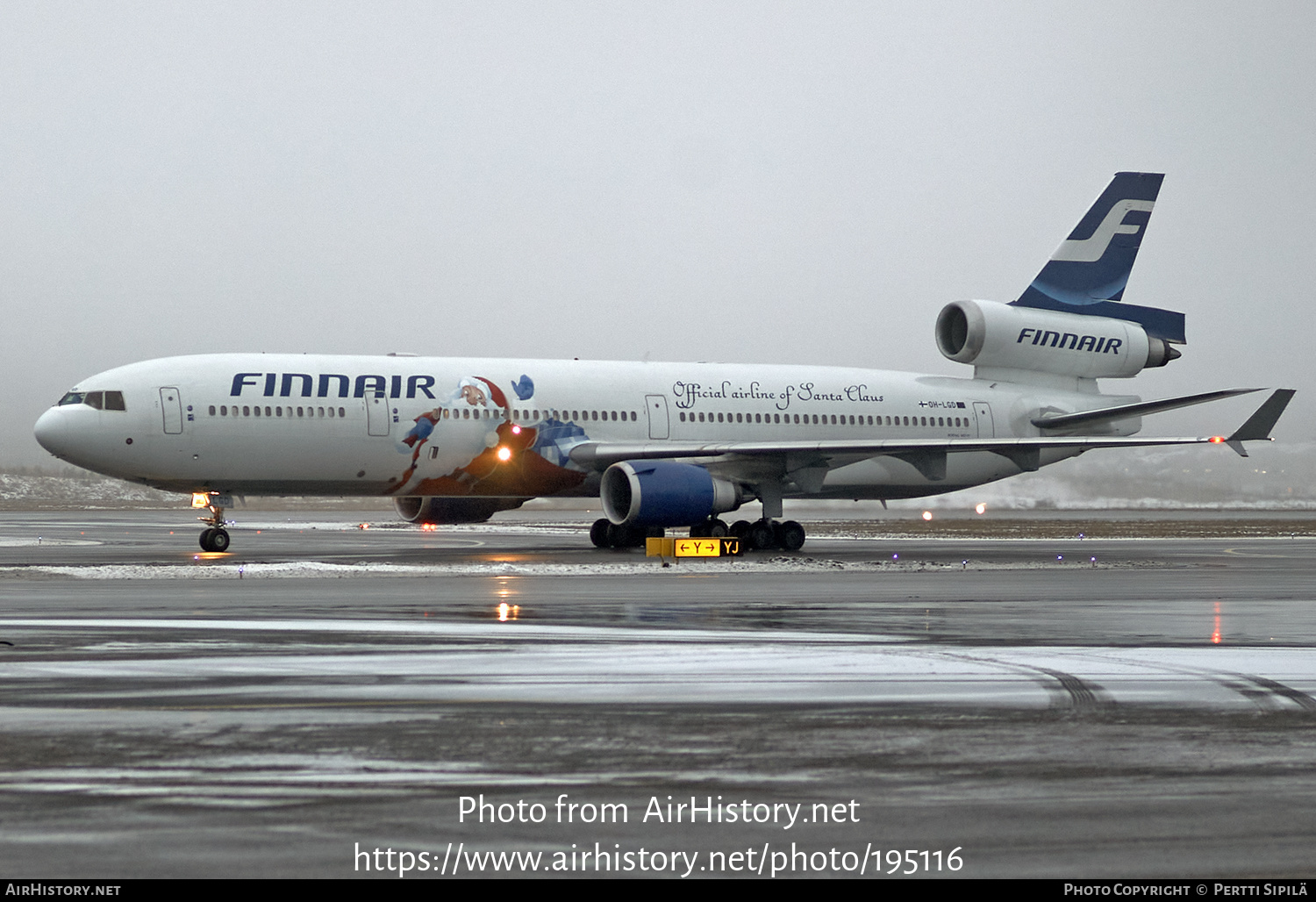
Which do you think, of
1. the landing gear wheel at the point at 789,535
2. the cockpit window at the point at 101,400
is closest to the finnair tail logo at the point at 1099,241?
the landing gear wheel at the point at 789,535

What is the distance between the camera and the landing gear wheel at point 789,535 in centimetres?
2916

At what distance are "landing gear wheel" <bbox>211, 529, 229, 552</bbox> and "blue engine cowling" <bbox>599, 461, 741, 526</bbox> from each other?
7.31m

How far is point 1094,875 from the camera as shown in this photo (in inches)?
188

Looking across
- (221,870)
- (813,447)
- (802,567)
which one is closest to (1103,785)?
(221,870)

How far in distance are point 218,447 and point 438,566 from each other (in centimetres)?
630

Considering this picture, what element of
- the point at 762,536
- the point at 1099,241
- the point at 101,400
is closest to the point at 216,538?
the point at 101,400

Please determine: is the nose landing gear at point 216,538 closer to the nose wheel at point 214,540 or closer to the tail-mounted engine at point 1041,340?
the nose wheel at point 214,540

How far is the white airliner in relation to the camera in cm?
2616

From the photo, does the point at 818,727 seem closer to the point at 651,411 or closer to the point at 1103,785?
the point at 1103,785

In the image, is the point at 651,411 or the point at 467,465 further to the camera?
the point at 651,411

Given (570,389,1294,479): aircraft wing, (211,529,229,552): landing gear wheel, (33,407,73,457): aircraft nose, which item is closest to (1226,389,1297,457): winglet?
(570,389,1294,479): aircraft wing

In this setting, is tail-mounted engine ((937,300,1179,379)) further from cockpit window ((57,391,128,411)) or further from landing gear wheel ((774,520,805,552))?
cockpit window ((57,391,128,411))

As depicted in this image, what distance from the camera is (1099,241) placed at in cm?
3612

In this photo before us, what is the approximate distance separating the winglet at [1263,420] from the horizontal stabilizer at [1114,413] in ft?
7.80
